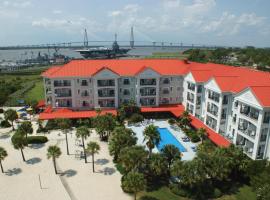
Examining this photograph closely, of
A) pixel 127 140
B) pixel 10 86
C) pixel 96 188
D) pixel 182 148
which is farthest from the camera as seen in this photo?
pixel 10 86

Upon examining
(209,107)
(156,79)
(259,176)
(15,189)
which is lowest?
(15,189)

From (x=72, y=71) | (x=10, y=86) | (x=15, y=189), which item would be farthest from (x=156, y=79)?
(x=10, y=86)

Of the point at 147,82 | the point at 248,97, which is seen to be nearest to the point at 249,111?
the point at 248,97

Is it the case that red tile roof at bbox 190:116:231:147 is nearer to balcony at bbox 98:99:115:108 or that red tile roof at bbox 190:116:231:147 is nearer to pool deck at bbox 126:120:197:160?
pool deck at bbox 126:120:197:160

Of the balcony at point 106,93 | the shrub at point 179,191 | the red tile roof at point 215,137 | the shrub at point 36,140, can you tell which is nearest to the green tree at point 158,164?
the shrub at point 179,191

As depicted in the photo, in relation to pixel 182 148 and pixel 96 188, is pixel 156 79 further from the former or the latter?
pixel 96 188

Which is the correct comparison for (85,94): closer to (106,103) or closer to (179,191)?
(106,103)

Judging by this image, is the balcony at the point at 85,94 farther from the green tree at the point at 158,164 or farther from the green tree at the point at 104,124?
the green tree at the point at 158,164

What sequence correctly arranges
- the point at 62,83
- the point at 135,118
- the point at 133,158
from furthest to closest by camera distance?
the point at 62,83 → the point at 135,118 → the point at 133,158

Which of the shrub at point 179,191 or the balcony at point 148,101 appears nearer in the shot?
the shrub at point 179,191
